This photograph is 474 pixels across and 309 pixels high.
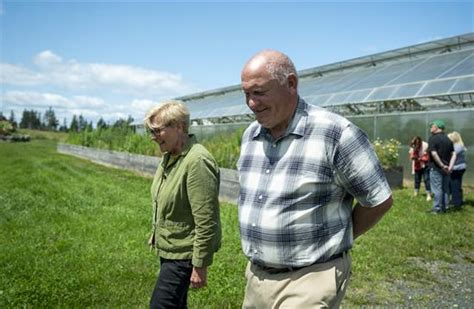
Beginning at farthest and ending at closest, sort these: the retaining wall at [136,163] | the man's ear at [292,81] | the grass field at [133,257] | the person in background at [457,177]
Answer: the retaining wall at [136,163], the person in background at [457,177], the grass field at [133,257], the man's ear at [292,81]

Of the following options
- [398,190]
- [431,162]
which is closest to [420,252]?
[431,162]

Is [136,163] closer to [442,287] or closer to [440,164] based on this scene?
[440,164]

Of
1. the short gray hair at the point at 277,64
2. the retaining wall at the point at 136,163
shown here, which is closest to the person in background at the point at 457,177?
the retaining wall at the point at 136,163

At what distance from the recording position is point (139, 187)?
1184 cm

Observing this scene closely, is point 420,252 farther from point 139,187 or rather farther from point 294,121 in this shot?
point 139,187

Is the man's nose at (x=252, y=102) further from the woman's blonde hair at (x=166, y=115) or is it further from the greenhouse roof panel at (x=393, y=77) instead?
the greenhouse roof panel at (x=393, y=77)

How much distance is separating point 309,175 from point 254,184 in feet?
1.06

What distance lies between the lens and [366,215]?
216 cm

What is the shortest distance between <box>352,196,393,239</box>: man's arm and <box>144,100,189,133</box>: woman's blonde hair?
4.09 feet

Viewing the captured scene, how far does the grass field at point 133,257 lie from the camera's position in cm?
416

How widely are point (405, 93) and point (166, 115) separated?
41.5 ft

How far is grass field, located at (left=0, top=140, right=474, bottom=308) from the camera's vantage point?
13.6 feet

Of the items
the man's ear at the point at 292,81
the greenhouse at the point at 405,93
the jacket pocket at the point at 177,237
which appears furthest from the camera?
the greenhouse at the point at 405,93

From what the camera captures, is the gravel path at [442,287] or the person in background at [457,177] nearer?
the gravel path at [442,287]
